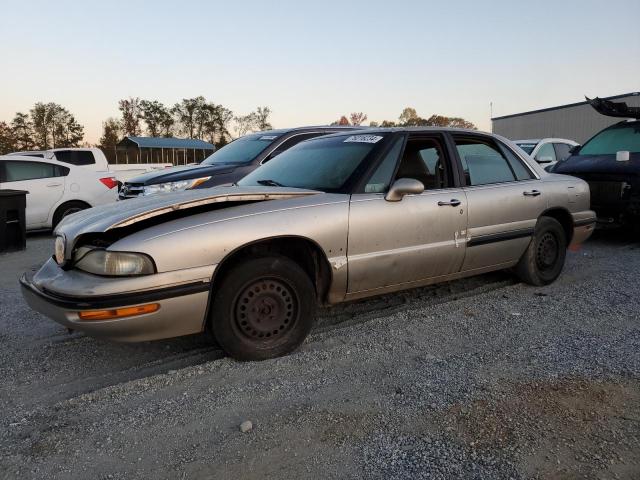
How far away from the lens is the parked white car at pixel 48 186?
9.08 meters

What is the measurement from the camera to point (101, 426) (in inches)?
103

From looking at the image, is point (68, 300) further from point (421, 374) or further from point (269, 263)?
point (421, 374)

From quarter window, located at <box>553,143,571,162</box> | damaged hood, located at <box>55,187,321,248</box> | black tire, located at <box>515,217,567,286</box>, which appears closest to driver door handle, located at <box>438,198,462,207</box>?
damaged hood, located at <box>55,187,321,248</box>

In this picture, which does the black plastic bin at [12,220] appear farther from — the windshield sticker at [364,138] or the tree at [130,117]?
the tree at [130,117]

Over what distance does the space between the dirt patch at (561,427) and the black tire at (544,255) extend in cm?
211

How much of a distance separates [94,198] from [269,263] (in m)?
7.55

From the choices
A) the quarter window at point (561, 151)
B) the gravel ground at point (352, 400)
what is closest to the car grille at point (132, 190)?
the gravel ground at point (352, 400)

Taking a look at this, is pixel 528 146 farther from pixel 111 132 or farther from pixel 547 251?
pixel 111 132

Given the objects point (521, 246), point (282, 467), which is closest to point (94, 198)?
point (521, 246)

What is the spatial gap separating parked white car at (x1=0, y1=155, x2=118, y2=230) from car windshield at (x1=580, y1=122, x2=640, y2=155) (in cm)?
864

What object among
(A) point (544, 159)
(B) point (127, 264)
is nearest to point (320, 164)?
(B) point (127, 264)

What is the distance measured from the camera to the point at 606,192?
7062mm

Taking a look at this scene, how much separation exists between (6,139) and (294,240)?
53.0 metres

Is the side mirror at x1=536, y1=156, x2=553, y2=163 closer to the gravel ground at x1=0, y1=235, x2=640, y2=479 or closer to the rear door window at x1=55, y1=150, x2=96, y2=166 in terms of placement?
the gravel ground at x1=0, y1=235, x2=640, y2=479
